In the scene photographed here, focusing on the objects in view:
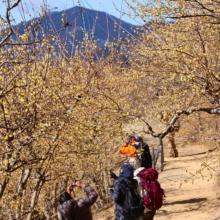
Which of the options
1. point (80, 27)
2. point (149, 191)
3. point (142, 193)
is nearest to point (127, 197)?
point (142, 193)

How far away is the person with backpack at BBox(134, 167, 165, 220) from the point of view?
13.6ft

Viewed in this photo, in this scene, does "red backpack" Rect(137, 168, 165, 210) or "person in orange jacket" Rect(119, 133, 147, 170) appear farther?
"person in orange jacket" Rect(119, 133, 147, 170)

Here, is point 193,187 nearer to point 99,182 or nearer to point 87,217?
point 99,182

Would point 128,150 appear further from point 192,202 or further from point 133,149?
point 192,202

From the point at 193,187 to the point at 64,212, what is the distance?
680 centimetres

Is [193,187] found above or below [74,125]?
below

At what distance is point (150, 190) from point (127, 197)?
0.42m

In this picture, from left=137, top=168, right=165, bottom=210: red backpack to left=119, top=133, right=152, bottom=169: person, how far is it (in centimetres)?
42

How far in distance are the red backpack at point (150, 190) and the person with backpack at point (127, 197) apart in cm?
A: 14

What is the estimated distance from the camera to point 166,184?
1045 cm

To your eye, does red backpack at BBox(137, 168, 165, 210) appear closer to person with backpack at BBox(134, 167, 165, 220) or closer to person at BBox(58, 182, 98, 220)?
person with backpack at BBox(134, 167, 165, 220)

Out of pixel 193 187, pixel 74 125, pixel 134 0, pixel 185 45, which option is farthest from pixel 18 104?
pixel 193 187

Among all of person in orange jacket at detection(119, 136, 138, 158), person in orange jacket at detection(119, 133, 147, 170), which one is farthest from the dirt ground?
person in orange jacket at detection(119, 136, 138, 158)

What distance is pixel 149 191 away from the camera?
415cm
